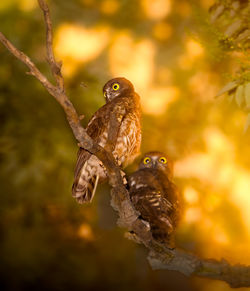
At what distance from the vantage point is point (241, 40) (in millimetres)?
2092

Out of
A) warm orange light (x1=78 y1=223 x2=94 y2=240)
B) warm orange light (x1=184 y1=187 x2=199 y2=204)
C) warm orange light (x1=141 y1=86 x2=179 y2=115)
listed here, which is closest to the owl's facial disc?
warm orange light (x1=141 y1=86 x2=179 y2=115)

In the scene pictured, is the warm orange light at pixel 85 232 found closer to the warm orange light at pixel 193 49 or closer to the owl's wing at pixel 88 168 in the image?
the owl's wing at pixel 88 168

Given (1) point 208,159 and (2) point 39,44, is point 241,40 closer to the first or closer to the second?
(1) point 208,159

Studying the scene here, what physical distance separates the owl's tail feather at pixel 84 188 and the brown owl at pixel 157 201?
0.95ft

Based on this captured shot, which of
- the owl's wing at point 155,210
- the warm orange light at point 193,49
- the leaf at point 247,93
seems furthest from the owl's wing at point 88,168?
the warm orange light at point 193,49

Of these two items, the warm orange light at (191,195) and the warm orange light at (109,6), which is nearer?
the warm orange light at (191,195)

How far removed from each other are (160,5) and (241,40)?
163 cm

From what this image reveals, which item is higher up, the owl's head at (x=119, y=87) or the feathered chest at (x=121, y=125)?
the owl's head at (x=119, y=87)

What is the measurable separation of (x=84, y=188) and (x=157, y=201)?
22.6 inches

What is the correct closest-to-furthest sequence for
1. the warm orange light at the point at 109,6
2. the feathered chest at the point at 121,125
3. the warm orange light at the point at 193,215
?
the feathered chest at the point at 121,125, the warm orange light at the point at 193,215, the warm orange light at the point at 109,6

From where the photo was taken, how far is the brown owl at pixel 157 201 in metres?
1.98

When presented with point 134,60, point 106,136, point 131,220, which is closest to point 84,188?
point 106,136

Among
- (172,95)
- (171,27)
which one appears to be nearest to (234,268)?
(172,95)

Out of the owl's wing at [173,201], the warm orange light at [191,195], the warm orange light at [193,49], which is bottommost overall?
the owl's wing at [173,201]
